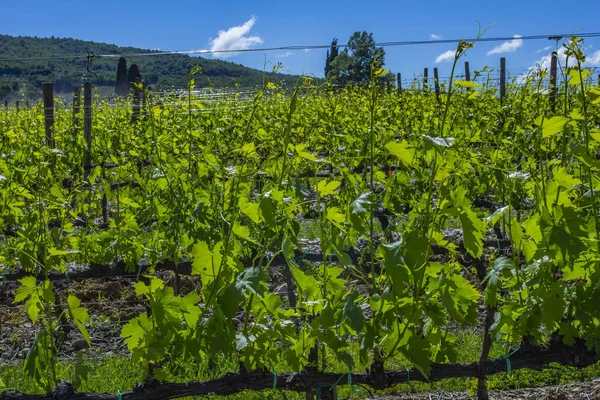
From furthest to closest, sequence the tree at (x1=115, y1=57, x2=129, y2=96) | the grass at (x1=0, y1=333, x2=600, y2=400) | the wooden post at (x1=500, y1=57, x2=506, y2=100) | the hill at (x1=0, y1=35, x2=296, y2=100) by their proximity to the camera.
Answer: the hill at (x1=0, y1=35, x2=296, y2=100), the tree at (x1=115, y1=57, x2=129, y2=96), the wooden post at (x1=500, y1=57, x2=506, y2=100), the grass at (x1=0, y1=333, x2=600, y2=400)

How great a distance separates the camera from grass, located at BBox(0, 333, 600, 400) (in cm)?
352

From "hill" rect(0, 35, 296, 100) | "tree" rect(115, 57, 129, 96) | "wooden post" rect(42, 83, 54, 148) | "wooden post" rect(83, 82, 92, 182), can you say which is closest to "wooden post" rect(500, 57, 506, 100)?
"hill" rect(0, 35, 296, 100)

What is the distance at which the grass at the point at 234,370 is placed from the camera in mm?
3524

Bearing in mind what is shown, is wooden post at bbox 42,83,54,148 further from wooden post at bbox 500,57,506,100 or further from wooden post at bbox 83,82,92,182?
wooden post at bbox 500,57,506,100

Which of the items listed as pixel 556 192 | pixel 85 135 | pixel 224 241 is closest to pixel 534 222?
pixel 556 192

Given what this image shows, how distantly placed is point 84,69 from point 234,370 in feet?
131

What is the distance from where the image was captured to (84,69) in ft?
133

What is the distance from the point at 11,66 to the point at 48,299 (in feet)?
211

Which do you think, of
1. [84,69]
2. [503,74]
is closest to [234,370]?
[503,74]

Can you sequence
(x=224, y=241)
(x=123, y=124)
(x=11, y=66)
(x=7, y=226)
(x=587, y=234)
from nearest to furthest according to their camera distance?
(x=587, y=234) < (x=224, y=241) < (x=7, y=226) < (x=123, y=124) < (x=11, y=66)

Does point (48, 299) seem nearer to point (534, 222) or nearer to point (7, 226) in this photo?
point (534, 222)

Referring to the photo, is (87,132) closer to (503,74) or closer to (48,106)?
(48,106)

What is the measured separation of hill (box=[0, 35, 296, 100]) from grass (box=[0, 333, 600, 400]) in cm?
394

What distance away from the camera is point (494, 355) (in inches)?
149
